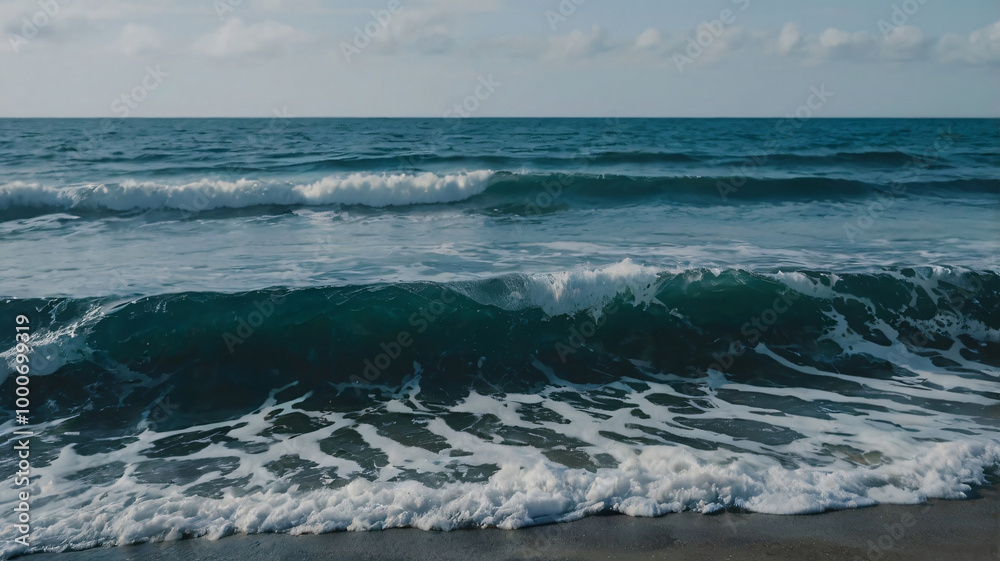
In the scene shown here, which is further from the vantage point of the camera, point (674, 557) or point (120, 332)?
point (120, 332)

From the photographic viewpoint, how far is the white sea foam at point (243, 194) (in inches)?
636

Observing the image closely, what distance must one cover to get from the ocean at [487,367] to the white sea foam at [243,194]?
1622 millimetres

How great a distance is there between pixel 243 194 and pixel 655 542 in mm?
15006

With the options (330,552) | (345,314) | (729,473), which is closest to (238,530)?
(330,552)

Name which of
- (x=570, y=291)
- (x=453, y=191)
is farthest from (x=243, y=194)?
(x=570, y=291)

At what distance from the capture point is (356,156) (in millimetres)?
25578

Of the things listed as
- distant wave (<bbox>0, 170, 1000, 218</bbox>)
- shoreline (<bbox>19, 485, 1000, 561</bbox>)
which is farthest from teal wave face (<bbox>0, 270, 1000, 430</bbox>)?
distant wave (<bbox>0, 170, 1000, 218</bbox>)

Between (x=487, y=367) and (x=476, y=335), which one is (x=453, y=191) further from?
(x=487, y=367)

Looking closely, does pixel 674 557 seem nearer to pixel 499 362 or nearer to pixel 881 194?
pixel 499 362

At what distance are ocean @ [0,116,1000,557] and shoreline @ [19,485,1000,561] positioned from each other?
11 centimetres

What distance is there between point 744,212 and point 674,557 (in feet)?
41.3

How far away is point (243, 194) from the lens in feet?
54.0

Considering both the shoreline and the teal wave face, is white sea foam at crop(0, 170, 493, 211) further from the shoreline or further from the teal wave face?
the shoreline

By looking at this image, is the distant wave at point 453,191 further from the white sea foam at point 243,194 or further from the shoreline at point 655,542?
the shoreline at point 655,542
